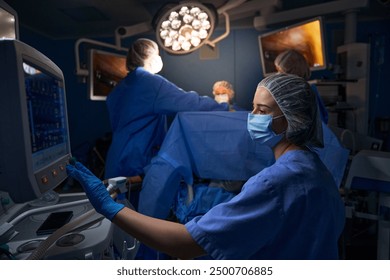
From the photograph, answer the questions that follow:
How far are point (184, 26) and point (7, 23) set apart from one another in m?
1.01

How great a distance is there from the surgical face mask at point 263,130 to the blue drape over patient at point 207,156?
1.51 feet

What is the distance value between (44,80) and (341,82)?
2112 mm

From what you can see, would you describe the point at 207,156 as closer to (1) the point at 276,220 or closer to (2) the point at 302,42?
(1) the point at 276,220

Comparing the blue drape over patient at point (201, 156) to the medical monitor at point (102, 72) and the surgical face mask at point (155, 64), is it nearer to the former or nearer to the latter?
the surgical face mask at point (155, 64)

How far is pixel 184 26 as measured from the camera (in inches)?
73.1

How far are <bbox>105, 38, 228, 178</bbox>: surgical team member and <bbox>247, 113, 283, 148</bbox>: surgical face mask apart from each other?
875 millimetres

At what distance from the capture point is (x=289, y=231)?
0.75m

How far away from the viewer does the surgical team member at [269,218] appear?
733 mm

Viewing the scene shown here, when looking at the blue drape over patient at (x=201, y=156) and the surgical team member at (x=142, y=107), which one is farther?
the surgical team member at (x=142, y=107)

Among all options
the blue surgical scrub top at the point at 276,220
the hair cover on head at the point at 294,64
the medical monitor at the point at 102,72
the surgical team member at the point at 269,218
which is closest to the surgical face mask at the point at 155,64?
the medical monitor at the point at 102,72

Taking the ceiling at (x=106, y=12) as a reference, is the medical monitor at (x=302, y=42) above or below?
below

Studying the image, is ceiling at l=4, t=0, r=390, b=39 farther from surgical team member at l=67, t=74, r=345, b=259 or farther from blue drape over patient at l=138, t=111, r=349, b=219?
surgical team member at l=67, t=74, r=345, b=259

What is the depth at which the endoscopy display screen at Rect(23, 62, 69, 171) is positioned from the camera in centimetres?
67
